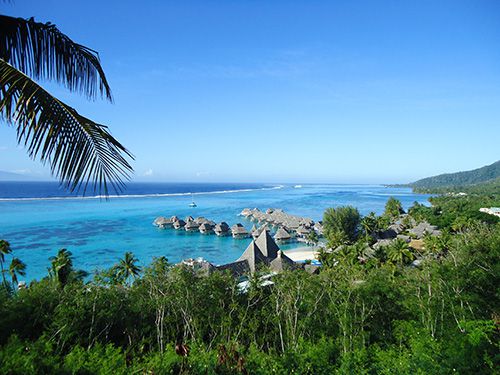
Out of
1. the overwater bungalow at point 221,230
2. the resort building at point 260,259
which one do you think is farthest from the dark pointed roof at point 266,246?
the overwater bungalow at point 221,230

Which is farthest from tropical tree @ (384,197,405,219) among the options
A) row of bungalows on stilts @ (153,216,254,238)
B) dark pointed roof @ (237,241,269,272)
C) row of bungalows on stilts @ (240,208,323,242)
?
dark pointed roof @ (237,241,269,272)

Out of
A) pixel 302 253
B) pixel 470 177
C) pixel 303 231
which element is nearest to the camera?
pixel 302 253

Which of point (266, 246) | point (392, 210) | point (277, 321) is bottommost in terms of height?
point (392, 210)

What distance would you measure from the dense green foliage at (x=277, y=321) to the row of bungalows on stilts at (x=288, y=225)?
2022 cm

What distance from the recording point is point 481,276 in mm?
9445

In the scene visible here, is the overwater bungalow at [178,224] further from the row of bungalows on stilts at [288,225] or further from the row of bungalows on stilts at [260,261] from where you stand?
the row of bungalows on stilts at [260,261]

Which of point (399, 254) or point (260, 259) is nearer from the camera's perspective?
point (260, 259)

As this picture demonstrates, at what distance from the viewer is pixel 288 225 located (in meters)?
37.2

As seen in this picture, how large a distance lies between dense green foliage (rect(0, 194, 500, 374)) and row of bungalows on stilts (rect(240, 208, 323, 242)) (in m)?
20.2

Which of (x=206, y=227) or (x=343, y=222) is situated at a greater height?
(x=343, y=222)

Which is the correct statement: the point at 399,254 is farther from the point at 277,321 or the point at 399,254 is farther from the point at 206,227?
the point at 206,227

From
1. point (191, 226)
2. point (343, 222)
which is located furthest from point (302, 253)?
point (191, 226)

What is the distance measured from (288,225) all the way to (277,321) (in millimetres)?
29323

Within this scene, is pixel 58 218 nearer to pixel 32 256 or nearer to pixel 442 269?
pixel 32 256
